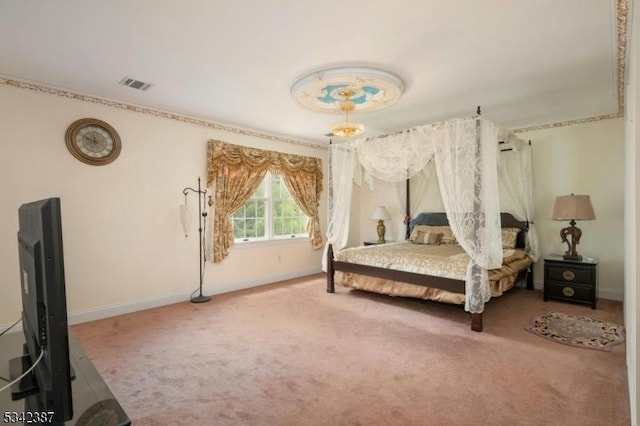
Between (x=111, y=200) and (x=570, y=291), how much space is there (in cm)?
567

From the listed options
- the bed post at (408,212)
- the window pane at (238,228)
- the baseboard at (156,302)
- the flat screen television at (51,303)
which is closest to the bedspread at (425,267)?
the bed post at (408,212)

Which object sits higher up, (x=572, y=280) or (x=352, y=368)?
(x=572, y=280)

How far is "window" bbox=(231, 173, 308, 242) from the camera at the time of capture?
5316 millimetres

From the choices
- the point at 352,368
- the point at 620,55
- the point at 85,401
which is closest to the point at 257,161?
the point at 352,368

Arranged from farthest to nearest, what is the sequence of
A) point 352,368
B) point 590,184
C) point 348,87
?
point 590,184 < point 348,87 < point 352,368

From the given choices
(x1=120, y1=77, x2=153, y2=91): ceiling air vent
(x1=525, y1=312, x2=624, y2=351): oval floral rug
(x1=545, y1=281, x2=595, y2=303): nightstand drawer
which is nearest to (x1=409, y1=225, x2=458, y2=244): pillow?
(x1=545, y1=281, x2=595, y2=303): nightstand drawer

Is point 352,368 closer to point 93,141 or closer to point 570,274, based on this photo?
point 570,274

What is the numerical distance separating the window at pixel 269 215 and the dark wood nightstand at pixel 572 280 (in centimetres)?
382

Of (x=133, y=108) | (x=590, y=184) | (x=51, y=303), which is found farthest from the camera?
(x=590, y=184)

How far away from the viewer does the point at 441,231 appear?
17.7 ft

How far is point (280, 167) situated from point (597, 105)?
438 cm

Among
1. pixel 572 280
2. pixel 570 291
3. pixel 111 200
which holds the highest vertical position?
pixel 111 200

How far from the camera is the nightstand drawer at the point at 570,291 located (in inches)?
157

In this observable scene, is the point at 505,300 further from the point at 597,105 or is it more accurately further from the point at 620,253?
the point at 597,105
